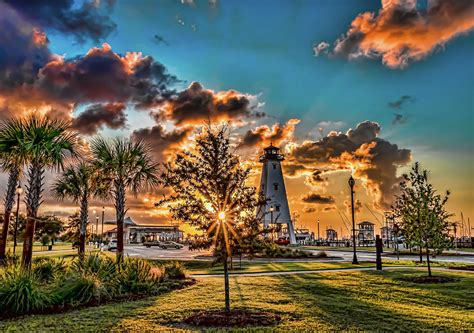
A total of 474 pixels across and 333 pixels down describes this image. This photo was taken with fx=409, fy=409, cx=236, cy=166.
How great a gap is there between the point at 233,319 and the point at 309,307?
119 inches

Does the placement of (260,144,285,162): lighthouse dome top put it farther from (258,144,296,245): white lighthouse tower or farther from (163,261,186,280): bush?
(163,261,186,280): bush

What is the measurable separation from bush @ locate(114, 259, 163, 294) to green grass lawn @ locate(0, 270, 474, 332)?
105cm

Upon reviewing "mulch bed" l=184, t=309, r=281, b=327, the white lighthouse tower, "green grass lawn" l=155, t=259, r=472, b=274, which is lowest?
"green grass lawn" l=155, t=259, r=472, b=274

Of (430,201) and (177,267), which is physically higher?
(430,201)

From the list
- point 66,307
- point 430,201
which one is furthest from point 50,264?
point 430,201

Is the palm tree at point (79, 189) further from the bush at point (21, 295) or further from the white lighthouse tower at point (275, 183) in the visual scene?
the white lighthouse tower at point (275, 183)

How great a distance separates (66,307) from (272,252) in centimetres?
2738

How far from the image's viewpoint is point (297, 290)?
1633 cm

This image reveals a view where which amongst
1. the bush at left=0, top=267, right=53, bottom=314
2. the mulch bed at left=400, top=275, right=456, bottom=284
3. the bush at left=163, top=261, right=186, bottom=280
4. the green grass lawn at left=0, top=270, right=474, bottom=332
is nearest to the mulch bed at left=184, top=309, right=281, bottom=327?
the green grass lawn at left=0, top=270, right=474, bottom=332

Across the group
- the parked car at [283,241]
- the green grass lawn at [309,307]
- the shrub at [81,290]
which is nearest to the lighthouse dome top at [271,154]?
the parked car at [283,241]

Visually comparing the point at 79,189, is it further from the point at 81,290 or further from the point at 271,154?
the point at 271,154

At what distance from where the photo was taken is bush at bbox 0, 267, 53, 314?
11750 mm

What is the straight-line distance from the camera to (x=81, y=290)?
1338cm

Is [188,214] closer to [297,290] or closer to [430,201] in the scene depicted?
[297,290]
